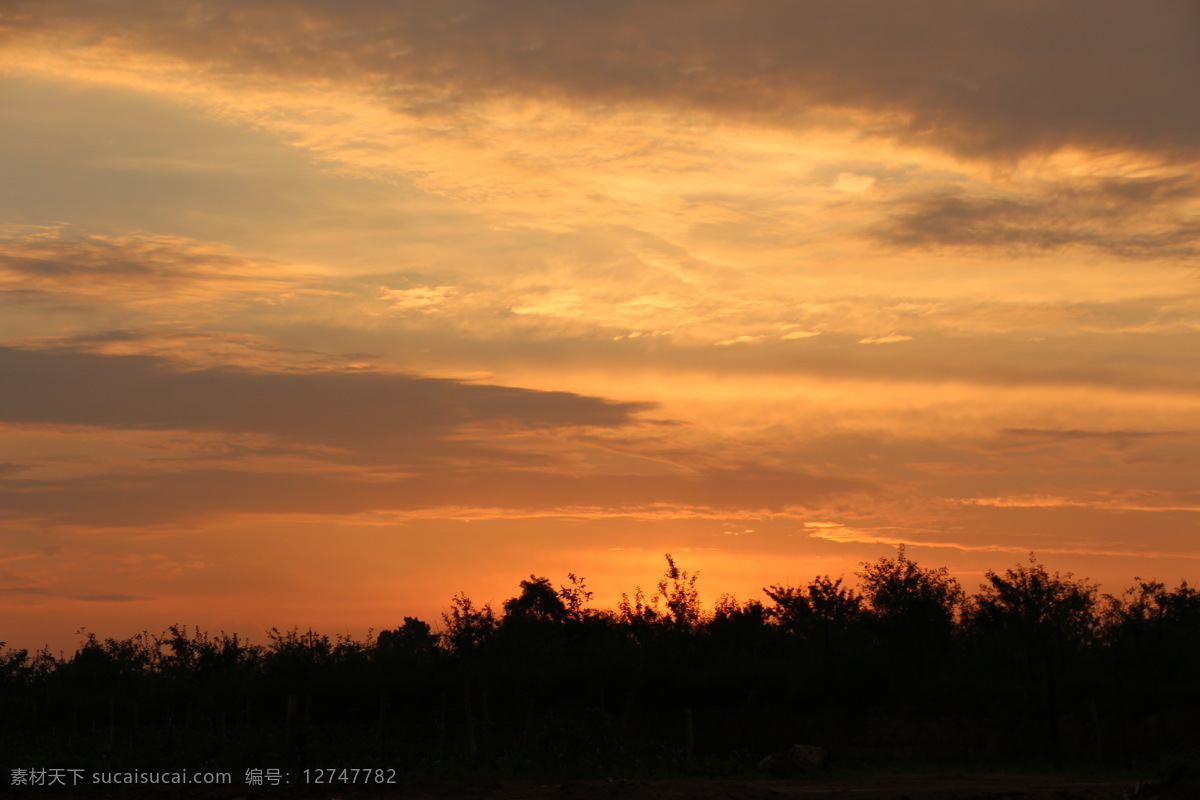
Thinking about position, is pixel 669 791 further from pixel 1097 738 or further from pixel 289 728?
pixel 1097 738

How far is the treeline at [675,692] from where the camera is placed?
29812 mm

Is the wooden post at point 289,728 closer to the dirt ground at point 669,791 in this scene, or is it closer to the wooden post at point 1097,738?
the dirt ground at point 669,791

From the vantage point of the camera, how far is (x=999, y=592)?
4531cm

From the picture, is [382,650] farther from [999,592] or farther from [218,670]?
[999,592]

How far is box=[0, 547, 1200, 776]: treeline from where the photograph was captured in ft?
97.8

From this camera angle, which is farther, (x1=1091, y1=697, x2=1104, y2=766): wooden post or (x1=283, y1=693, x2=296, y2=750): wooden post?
(x1=1091, y1=697, x2=1104, y2=766): wooden post

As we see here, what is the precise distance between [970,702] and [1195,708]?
687 centimetres

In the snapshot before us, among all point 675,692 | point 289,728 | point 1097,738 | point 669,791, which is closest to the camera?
point 669,791

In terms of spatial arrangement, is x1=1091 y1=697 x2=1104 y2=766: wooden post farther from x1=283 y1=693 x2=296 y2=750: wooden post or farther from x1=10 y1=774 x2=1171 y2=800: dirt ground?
x1=283 y1=693 x2=296 y2=750: wooden post

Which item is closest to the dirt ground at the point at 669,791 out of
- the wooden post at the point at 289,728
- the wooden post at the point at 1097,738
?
the wooden post at the point at 289,728

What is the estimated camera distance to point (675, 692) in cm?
3928

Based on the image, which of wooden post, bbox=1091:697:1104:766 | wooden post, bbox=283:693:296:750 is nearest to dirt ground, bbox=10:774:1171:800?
wooden post, bbox=283:693:296:750

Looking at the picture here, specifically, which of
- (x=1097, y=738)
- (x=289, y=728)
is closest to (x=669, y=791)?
(x=289, y=728)

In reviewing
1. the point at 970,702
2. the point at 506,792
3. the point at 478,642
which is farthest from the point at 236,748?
the point at 970,702
